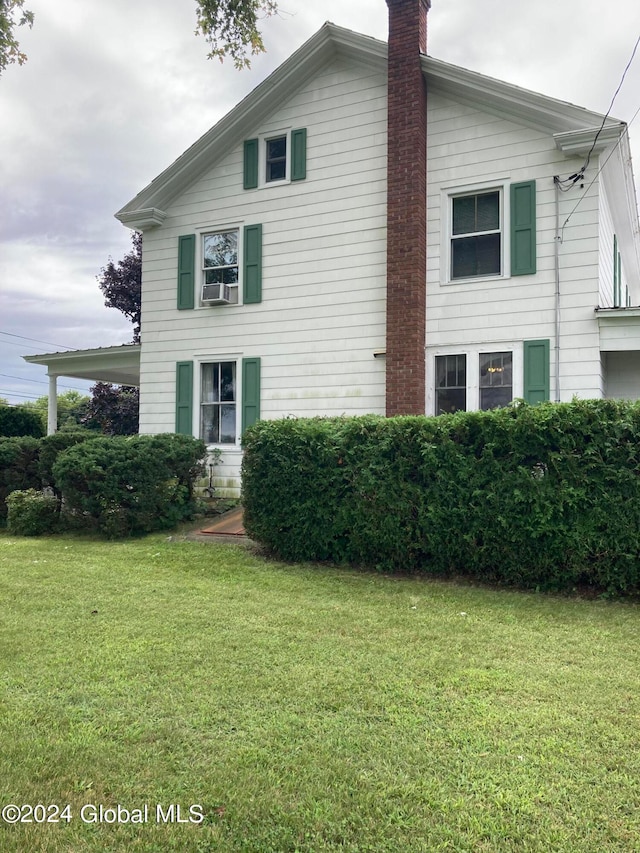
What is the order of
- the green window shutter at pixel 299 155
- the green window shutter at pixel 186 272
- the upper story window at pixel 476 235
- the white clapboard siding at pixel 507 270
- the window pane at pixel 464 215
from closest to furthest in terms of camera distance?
1. the white clapboard siding at pixel 507 270
2. the upper story window at pixel 476 235
3. the window pane at pixel 464 215
4. the green window shutter at pixel 299 155
5. the green window shutter at pixel 186 272

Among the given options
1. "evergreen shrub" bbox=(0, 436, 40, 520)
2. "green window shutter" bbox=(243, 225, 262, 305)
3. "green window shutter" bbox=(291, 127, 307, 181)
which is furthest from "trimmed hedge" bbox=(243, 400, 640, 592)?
"green window shutter" bbox=(291, 127, 307, 181)

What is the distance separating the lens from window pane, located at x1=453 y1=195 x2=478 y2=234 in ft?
31.0

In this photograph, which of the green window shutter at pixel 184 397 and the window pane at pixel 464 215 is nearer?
the window pane at pixel 464 215

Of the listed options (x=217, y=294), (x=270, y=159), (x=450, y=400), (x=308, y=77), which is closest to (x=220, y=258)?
(x=217, y=294)

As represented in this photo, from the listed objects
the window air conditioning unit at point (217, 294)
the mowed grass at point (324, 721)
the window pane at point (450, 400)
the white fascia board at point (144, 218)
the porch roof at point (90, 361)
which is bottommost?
the mowed grass at point (324, 721)

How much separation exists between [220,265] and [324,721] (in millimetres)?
9733

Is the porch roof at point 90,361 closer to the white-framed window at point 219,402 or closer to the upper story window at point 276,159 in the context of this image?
the white-framed window at point 219,402

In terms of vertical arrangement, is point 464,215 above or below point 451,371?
above

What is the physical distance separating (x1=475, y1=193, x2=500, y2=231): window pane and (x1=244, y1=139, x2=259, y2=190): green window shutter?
419cm

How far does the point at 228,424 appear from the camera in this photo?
36.4ft

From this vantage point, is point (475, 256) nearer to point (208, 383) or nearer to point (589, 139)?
point (589, 139)

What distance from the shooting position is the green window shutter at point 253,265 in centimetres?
1089

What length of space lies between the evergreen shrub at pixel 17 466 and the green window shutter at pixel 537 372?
316 inches

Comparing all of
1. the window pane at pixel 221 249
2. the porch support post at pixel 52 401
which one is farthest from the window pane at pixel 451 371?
the porch support post at pixel 52 401
